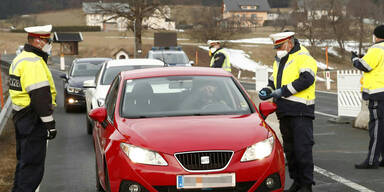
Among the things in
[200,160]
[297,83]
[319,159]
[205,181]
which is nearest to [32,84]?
[200,160]

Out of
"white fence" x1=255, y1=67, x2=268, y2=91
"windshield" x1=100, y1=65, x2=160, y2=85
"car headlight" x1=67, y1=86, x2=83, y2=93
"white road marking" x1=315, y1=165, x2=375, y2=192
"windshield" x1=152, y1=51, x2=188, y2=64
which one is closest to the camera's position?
"white road marking" x1=315, y1=165, x2=375, y2=192

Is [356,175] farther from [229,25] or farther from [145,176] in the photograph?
[229,25]

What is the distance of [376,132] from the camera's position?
8.99 metres

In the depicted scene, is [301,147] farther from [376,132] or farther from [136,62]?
[136,62]

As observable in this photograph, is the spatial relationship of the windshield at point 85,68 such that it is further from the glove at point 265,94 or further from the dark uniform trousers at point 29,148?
the dark uniform trousers at point 29,148

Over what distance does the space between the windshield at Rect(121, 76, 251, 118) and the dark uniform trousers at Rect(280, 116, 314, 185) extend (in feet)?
2.36

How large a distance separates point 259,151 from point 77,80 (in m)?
13.4

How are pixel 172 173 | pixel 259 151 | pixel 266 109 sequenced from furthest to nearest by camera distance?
pixel 266 109
pixel 259 151
pixel 172 173

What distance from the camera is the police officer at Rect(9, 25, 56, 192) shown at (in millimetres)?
6547

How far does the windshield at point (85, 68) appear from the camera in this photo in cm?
1948

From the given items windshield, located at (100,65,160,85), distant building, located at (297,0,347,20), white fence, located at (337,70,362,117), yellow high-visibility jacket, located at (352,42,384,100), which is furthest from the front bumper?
distant building, located at (297,0,347,20)

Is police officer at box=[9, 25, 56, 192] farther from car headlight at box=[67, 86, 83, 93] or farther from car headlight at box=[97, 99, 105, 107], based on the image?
car headlight at box=[67, 86, 83, 93]

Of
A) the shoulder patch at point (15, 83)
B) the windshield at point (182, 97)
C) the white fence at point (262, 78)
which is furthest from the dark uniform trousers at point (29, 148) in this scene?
the white fence at point (262, 78)

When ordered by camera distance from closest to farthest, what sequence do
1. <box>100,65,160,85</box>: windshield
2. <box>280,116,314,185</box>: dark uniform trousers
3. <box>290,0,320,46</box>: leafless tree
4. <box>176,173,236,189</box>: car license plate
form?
<box>176,173,236,189</box>: car license plate < <box>280,116,314,185</box>: dark uniform trousers < <box>100,65,160,85</box>: windshield < <box>290,0,320,46</box>: leafless tree
